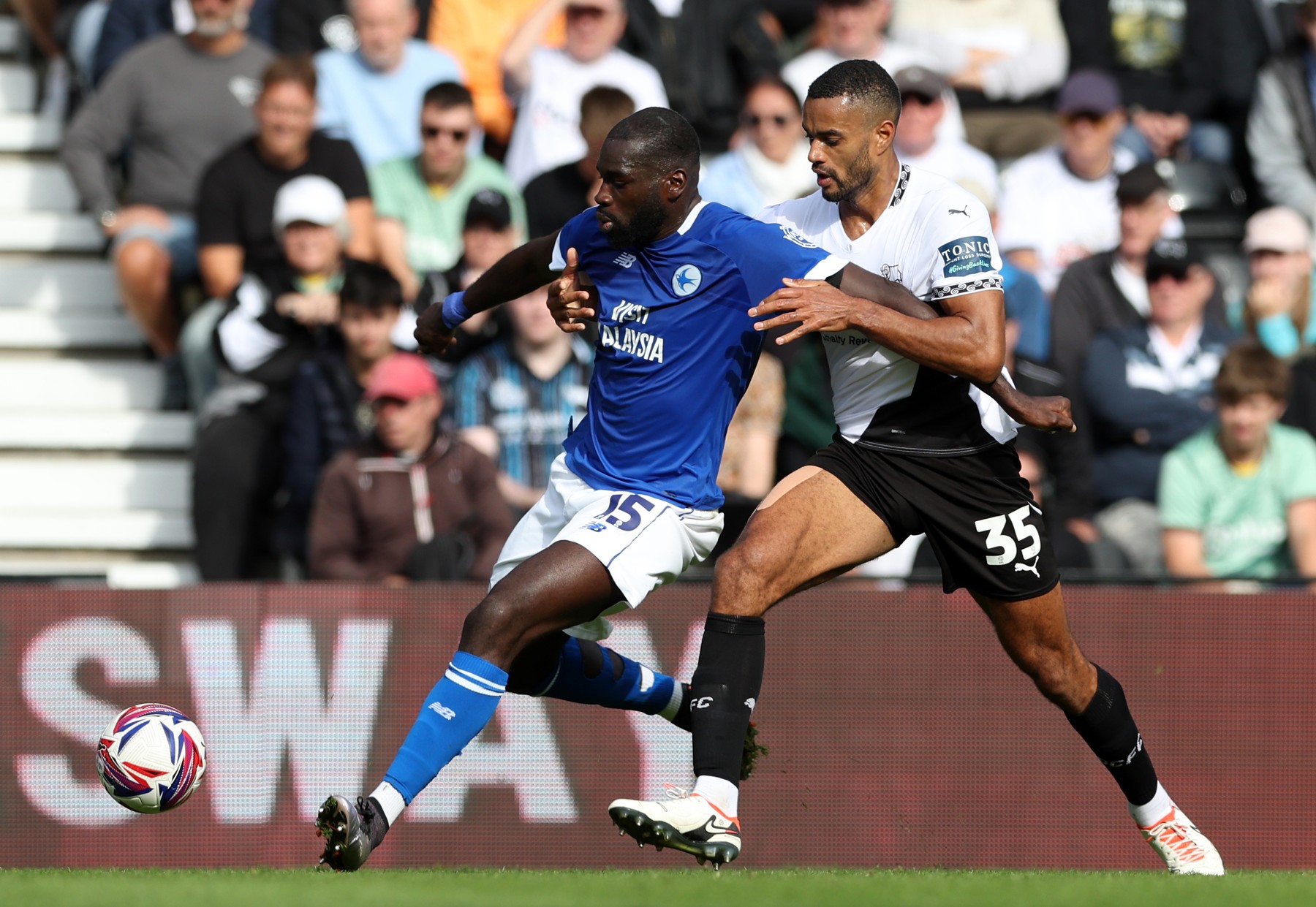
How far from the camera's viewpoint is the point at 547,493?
655cm

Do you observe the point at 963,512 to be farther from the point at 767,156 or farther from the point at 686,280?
the point at 767,156

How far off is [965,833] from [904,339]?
130 inches

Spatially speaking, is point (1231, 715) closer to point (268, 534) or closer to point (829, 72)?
point (829, 72)

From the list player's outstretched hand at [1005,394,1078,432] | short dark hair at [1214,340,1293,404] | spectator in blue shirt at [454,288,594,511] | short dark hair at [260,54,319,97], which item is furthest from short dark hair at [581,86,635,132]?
player's outstretched hand at [1005,394,1078,432]

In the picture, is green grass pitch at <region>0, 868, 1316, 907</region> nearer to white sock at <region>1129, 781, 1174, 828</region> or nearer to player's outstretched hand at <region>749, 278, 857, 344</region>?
white sock at <region>1129, 781, 1174, 828</region>

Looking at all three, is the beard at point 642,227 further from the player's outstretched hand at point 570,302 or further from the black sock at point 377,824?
the black sock at point 377,824

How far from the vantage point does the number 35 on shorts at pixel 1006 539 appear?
6328mm

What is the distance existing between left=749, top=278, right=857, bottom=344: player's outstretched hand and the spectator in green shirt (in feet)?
14.6

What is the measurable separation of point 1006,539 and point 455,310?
2289 millimetres

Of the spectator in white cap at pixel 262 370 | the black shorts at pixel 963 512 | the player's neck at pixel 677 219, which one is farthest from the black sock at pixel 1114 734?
the spectator in white cap at pixel 262 370

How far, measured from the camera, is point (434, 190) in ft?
36.1

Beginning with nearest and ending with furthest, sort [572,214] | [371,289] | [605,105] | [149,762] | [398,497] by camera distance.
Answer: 1. [149,762]
2. [398,497]
3. [371,289]
4. [605,105]
5. [572,214]

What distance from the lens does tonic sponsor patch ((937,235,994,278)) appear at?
6.10m

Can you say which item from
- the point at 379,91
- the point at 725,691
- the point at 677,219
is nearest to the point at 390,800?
the point at 725,691
